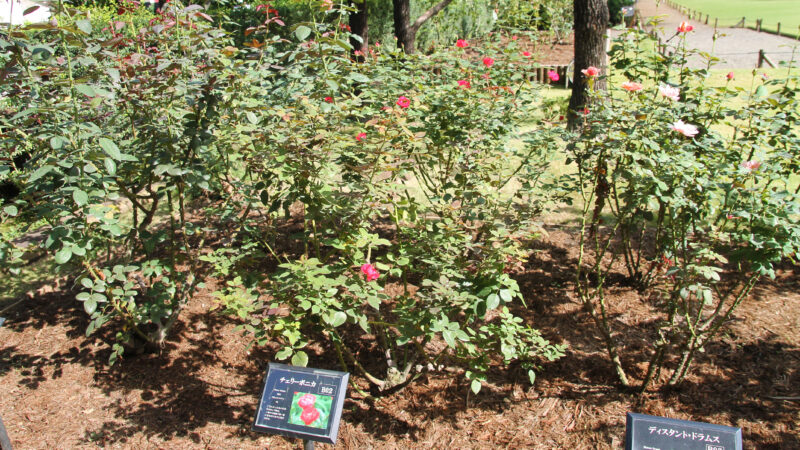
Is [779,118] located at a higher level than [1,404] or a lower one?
higher

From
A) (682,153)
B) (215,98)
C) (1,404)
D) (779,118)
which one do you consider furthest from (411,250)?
(1,404)

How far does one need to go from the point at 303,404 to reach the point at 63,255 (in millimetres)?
1231

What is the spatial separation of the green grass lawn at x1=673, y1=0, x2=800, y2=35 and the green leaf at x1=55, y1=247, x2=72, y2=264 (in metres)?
26.6

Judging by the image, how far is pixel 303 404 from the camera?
189 centimetres

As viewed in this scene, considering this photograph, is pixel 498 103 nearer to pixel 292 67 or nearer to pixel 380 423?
pixel 292 67

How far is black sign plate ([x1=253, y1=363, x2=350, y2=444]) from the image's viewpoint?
1846 mm

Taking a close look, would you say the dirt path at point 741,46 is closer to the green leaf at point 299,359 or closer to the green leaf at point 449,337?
the green leaf at point 449,337

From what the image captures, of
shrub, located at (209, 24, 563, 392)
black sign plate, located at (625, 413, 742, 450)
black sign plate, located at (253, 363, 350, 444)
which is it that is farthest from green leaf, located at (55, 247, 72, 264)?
black sign plate, located at (625, 413, 742, 450)

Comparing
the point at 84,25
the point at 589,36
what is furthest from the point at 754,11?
the point at 84,25

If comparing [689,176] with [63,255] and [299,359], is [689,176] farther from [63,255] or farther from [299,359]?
[63,255]

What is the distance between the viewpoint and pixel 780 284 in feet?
11.9

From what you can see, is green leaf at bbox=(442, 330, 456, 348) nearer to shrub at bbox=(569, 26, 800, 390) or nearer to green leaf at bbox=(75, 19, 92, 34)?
shrub at bbox=(569, 26, 800, 390)

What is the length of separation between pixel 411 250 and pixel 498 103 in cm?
142

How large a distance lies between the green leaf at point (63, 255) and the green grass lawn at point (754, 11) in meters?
26.6
